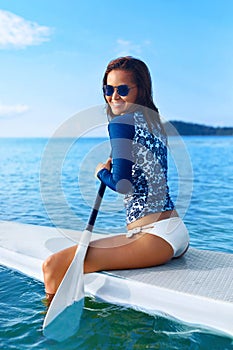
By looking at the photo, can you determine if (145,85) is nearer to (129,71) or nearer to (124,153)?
(129,71)

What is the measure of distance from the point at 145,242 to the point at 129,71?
2.87ft

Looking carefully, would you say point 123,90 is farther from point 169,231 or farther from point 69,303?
point 69,303

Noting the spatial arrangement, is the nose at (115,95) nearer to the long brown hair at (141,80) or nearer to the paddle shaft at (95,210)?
the long brown hair at (141,80)

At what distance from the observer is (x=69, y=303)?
2416 millimetres

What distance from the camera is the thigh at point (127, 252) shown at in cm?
246

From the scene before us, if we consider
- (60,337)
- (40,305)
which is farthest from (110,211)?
(60,337)

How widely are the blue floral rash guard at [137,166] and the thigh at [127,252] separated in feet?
0.41

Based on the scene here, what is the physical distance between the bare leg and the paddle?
0.06 metres

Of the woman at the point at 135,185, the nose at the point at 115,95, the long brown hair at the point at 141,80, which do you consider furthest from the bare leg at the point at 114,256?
the nose at the point at 115,95

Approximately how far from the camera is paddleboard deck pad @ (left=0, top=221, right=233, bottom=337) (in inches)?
88.4

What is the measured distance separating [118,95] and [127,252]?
81cm

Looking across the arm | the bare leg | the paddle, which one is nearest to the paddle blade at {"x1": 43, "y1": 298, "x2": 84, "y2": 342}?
the paddle

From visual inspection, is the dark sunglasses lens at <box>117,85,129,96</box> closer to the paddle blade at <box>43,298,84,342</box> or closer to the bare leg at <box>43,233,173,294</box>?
the bare leg at <box>43,233,173,294</box>

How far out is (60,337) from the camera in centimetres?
224
